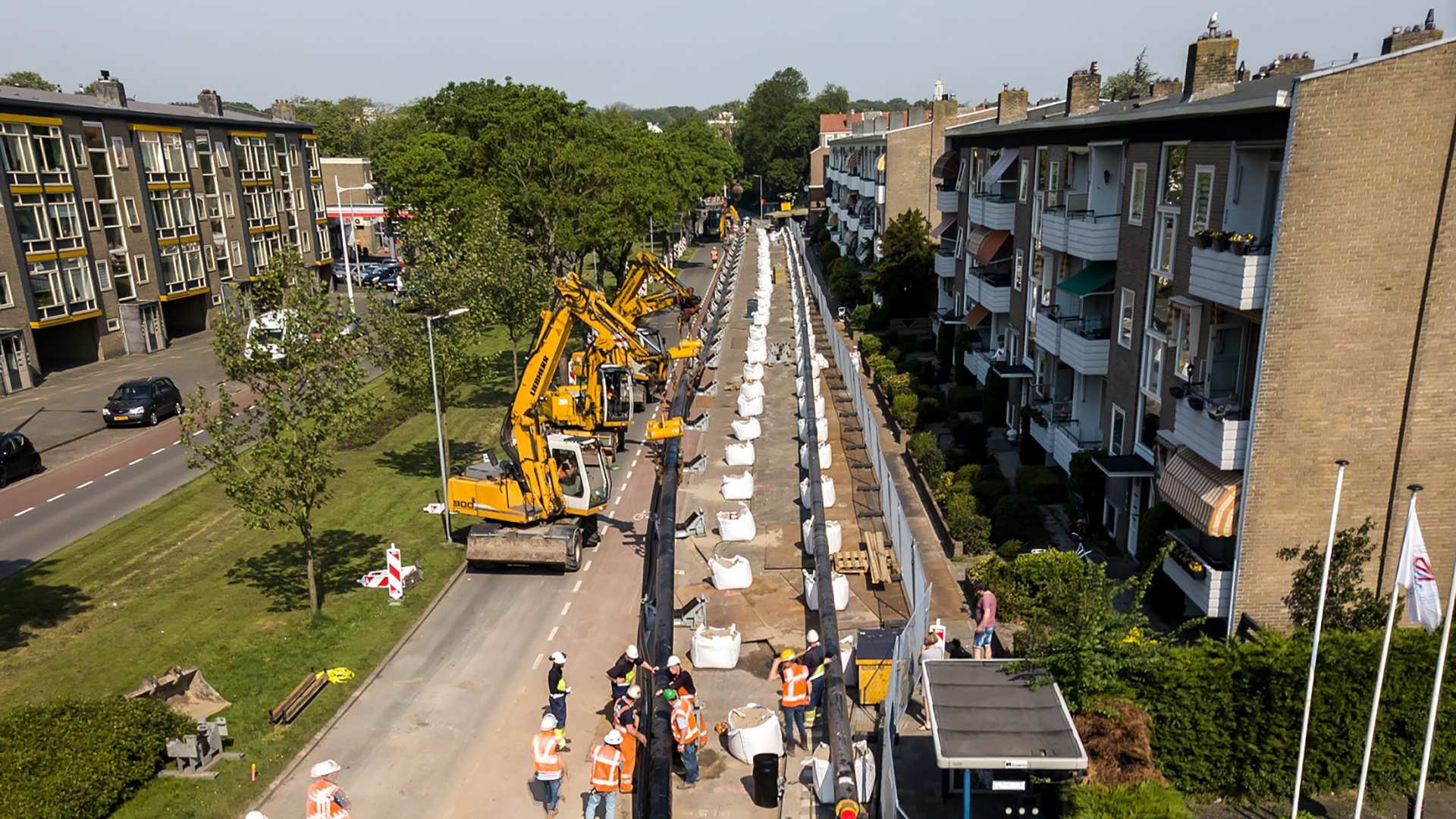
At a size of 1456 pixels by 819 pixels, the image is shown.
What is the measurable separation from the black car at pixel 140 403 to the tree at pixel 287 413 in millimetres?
20617

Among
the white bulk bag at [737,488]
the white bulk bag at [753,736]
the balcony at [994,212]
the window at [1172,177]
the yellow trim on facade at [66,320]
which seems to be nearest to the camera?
the white bulk bag at [753,736]

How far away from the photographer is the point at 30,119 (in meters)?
49.4

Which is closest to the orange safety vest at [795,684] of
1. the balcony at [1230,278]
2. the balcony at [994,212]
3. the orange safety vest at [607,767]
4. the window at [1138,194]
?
the orange safety vest at [607,767]

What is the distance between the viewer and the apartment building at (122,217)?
159 ft

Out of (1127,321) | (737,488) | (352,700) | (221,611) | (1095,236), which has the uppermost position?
(1095,236)

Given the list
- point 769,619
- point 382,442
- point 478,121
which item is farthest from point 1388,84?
point 478,121

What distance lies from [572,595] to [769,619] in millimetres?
6093

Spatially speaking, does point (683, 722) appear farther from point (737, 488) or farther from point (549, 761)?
point (737, 488)

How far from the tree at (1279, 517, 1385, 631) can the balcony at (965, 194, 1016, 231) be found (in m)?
20.5

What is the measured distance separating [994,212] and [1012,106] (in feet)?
27.1

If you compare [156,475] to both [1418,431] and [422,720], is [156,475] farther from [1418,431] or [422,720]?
[1418,431]

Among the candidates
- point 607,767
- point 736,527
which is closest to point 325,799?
point 607,767

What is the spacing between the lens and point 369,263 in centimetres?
8806

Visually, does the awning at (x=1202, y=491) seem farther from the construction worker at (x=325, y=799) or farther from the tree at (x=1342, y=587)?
the construction worker at (x=325, y=799)
